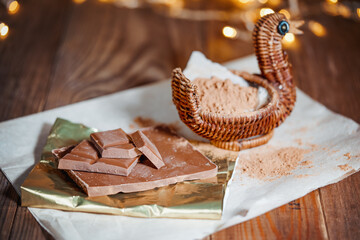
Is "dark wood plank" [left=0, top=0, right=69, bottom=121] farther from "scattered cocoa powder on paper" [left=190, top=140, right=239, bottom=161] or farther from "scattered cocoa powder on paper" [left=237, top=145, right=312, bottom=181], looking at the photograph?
"scattered cocoa powder on paper" [left=237, top=145, right=312, bottom=181]

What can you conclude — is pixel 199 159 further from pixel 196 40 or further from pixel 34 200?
pixel 196 40

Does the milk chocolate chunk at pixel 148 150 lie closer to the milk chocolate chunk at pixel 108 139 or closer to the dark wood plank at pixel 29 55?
the milk chocolate chunk at pixel 108 139

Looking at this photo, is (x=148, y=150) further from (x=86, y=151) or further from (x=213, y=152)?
(x=213, y=152)

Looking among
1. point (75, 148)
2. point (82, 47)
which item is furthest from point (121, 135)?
point (82, 47)

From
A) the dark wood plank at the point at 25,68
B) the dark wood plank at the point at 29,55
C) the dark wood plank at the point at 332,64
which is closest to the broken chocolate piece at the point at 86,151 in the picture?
the dark wood plank at the point at 25,68

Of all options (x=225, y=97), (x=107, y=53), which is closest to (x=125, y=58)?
(x=107, y=53)

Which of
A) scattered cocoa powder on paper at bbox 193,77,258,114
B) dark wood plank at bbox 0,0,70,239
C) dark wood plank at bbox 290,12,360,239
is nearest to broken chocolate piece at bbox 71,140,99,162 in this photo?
dark wood plank at bbox 0,0,70,239
